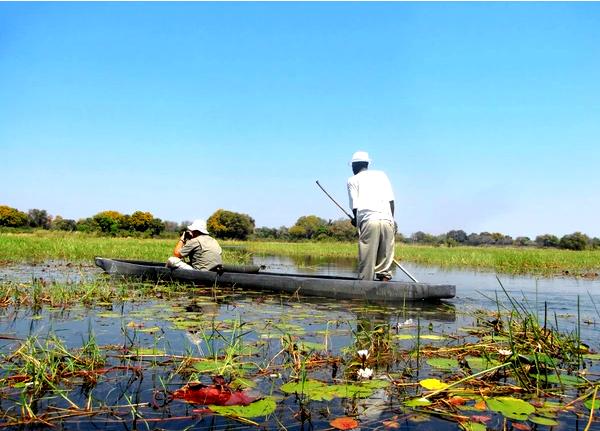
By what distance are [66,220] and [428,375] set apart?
58250 mm

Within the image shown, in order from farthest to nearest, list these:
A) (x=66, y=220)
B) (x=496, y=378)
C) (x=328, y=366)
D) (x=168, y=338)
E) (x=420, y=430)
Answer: (x=66, y=220)
(x=168, y=338)
(x=328, y=366)
(x=496, y=378)
(x=420, y=430)

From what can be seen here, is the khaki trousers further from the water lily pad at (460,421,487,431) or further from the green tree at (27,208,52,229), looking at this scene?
the green tree at (27,208,52,229)

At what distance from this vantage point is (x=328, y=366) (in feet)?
9.98

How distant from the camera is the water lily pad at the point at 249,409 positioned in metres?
2.10

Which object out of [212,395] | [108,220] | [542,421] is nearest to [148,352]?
[212,395]

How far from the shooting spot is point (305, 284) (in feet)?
22.9

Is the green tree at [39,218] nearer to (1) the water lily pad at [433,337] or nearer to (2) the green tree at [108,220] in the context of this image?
(2) the green tree at [108,220]

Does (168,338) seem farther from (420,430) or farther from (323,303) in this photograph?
(323,303)

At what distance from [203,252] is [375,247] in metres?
2.91

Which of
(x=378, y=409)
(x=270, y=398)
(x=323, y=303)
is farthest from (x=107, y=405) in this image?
(x=323, y=303)

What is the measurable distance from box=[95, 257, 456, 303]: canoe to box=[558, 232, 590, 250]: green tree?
51.0 metres

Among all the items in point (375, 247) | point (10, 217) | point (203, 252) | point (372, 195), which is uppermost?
point (10, 217)

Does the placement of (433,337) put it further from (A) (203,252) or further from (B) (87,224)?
(B) (87,224)

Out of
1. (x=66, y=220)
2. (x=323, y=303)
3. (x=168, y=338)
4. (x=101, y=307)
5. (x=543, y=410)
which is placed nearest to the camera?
(x=543, y=410)
